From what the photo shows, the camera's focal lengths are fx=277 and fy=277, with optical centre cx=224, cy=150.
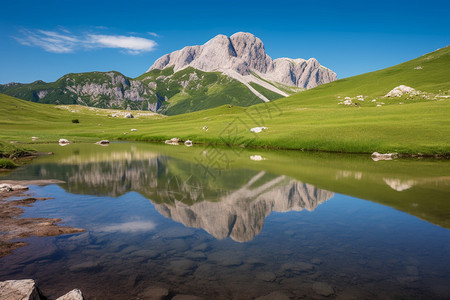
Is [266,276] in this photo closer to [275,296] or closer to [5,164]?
[275,296]

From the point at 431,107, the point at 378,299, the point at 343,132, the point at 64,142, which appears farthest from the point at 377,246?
the point at 64,142

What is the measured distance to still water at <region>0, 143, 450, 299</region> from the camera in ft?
30.5

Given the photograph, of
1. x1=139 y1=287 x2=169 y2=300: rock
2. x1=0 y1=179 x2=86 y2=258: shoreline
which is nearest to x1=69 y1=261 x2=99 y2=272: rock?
x1=139 y1=287 x2=169 y2=300: rock

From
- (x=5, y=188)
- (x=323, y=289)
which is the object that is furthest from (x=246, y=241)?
(x=5, y=188)

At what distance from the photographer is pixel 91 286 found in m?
9.16

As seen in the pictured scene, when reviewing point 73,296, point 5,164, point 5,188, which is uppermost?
point 5,164

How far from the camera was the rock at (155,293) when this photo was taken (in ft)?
28.1

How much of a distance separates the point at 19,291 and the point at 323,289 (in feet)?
29.1

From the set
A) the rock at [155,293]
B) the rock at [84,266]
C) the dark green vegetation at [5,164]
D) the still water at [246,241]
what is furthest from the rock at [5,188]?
the rock at [155,293]

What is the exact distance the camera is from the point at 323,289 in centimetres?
905

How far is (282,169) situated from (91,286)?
1069 inches

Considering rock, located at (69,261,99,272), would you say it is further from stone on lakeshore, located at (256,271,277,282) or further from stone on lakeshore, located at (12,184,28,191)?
stone on lakeshore, located at (12,184,28,191)

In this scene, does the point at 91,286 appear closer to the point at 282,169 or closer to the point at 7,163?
the point at 282,169

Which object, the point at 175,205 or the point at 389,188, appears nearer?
the point at 175,205
